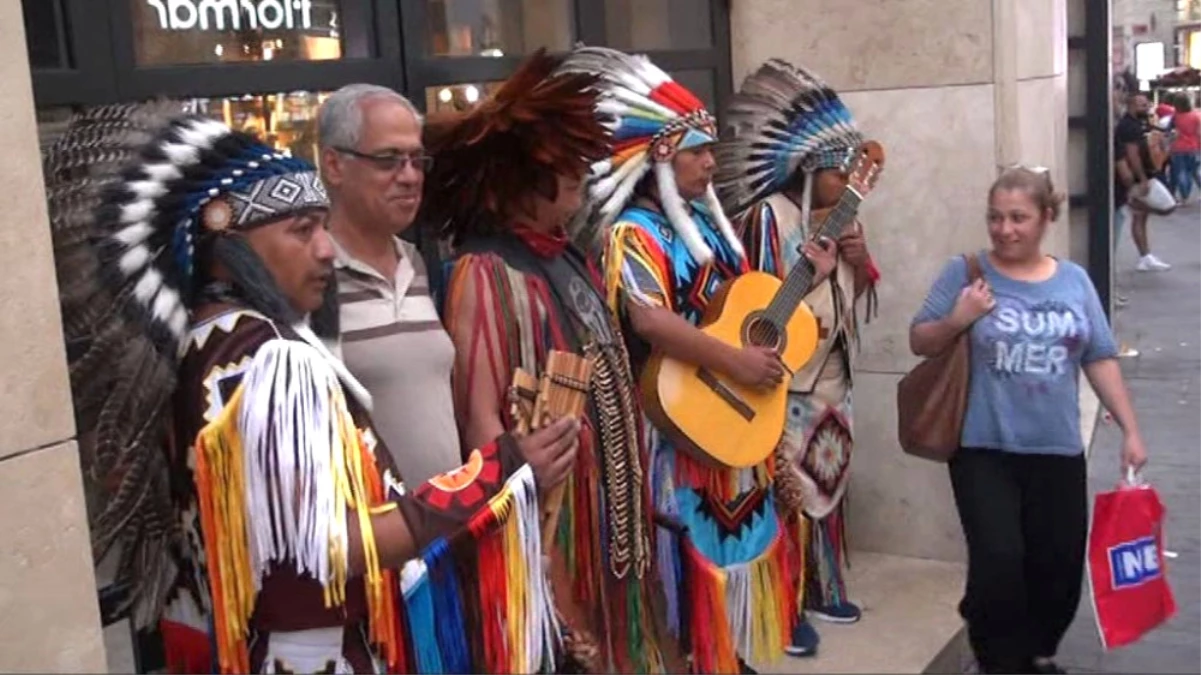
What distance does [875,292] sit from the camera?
194 inches

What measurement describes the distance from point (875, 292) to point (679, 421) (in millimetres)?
1527

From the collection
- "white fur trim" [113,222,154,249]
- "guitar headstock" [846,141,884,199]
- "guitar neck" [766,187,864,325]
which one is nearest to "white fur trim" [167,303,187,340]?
"white fur trim" [113,222,154,249]

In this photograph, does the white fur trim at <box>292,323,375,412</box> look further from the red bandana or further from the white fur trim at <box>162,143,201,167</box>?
the red bandana

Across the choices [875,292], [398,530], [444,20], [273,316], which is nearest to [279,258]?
[273,316]

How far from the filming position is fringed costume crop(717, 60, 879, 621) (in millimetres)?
4238

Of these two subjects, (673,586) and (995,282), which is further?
(995,282)

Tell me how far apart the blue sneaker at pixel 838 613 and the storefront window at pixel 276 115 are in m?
1.98

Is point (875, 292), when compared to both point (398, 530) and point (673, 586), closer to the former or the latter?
point (673, 586)

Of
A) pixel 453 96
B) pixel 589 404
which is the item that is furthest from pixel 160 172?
pixel 453 96

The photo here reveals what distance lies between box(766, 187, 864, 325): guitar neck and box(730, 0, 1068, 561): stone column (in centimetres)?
72

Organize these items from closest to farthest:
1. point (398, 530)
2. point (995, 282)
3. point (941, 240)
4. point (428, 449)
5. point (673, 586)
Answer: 1. point (398, 530)
2. point (428, 449)
3. point (673, 586)
4. point (995, 282)
5. point (941, 240)

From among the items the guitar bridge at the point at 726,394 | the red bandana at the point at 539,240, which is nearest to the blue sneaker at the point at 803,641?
the guitar bridge at the point at 726,394

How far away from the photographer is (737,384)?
12.2 feet

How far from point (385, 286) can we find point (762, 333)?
1361 millimetres
